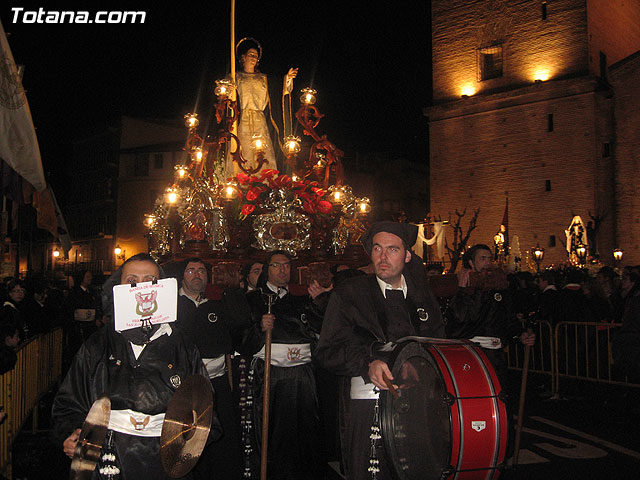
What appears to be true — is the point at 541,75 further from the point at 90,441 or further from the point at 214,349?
the point at 90,441

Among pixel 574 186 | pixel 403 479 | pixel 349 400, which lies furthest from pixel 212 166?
pixel 574 186

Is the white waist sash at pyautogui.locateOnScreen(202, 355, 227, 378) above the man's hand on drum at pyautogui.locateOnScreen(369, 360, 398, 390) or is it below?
below

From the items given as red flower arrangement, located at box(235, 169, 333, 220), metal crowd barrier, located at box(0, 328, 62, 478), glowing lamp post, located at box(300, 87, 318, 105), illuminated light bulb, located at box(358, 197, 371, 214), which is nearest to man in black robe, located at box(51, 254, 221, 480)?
metal crowd barrier, located at box(0, 328, 62, 478)

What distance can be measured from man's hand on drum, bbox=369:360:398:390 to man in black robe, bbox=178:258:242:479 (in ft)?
7.68

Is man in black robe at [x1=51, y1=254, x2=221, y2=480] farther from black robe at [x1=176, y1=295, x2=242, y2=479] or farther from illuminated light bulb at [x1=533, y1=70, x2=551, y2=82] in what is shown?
illuminated light bulb at [x1=533, y1=70, x2=551, y2=82]

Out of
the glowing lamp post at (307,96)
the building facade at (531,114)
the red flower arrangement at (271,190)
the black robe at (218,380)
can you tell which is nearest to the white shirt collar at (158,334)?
the black robe at (218,380)

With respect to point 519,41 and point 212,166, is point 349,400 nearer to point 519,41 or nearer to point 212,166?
point 212,166

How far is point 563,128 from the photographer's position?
30.3 m

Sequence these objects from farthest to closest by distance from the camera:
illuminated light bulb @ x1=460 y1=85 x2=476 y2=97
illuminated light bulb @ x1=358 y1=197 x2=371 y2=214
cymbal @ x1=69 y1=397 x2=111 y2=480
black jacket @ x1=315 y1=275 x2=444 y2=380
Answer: illuminated light bulb @ x1=460 y1=85 x2=476 y2=97
illuminated light bulb @ x1=358 y1=197 x2=371 y2=214
black jacket @ x1=315 y1=275 x2=444 y2=380
cymbal @ x1=69 y1=397 x2=111 y2=480

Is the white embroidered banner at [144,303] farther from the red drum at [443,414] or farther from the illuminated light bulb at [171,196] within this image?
the illuminated light bulb at [171,196]

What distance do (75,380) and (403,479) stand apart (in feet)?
5.87

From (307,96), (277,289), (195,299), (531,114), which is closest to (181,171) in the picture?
(307,96)

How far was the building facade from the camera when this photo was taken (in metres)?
29.8

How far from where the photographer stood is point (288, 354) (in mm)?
6137
